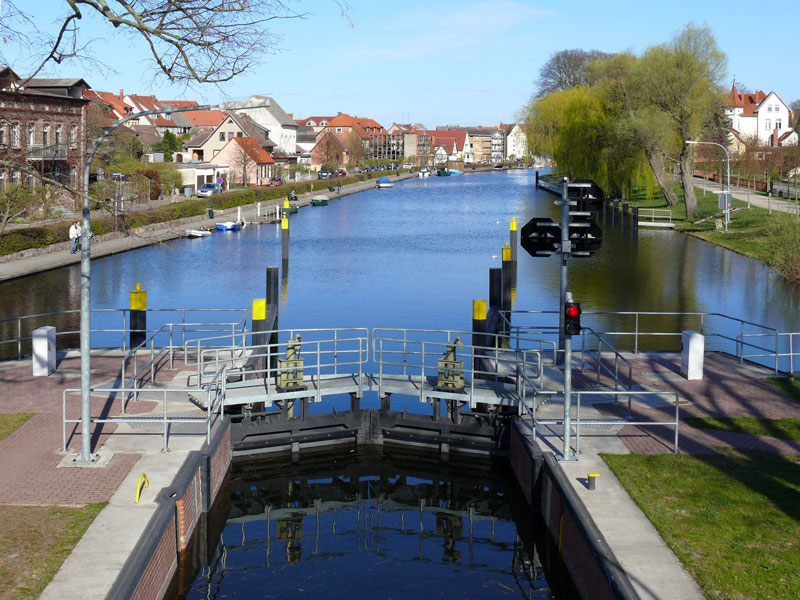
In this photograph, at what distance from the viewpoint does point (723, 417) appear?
1839 cm

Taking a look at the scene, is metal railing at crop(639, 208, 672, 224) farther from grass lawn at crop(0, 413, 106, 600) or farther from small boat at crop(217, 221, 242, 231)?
grass lawn at crop(0, 413, 106, 600)

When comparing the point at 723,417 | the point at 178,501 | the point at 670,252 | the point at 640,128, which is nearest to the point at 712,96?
the point at 640,128

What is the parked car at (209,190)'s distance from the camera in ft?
260

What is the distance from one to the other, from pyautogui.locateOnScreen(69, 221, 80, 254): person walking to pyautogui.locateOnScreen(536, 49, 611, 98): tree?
283 ft

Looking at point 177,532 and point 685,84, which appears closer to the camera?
point 177,532

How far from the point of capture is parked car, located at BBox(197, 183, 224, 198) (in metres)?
79.3

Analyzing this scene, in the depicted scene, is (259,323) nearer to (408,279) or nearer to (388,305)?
(388,305)

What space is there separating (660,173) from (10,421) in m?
61.1

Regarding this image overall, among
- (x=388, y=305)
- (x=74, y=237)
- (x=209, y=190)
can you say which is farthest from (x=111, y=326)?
(x=209, y=190)

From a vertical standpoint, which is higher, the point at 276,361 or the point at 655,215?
the point at 655,215

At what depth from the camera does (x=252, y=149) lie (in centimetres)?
10519

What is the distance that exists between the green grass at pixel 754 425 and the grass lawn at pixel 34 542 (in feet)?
36.0

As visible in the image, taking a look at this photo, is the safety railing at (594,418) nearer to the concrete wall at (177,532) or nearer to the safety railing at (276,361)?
the safety railing at (276,361)

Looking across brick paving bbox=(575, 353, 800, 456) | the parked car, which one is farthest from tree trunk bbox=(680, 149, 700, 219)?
brick paving bbox=(575, 353, 800, 456)
